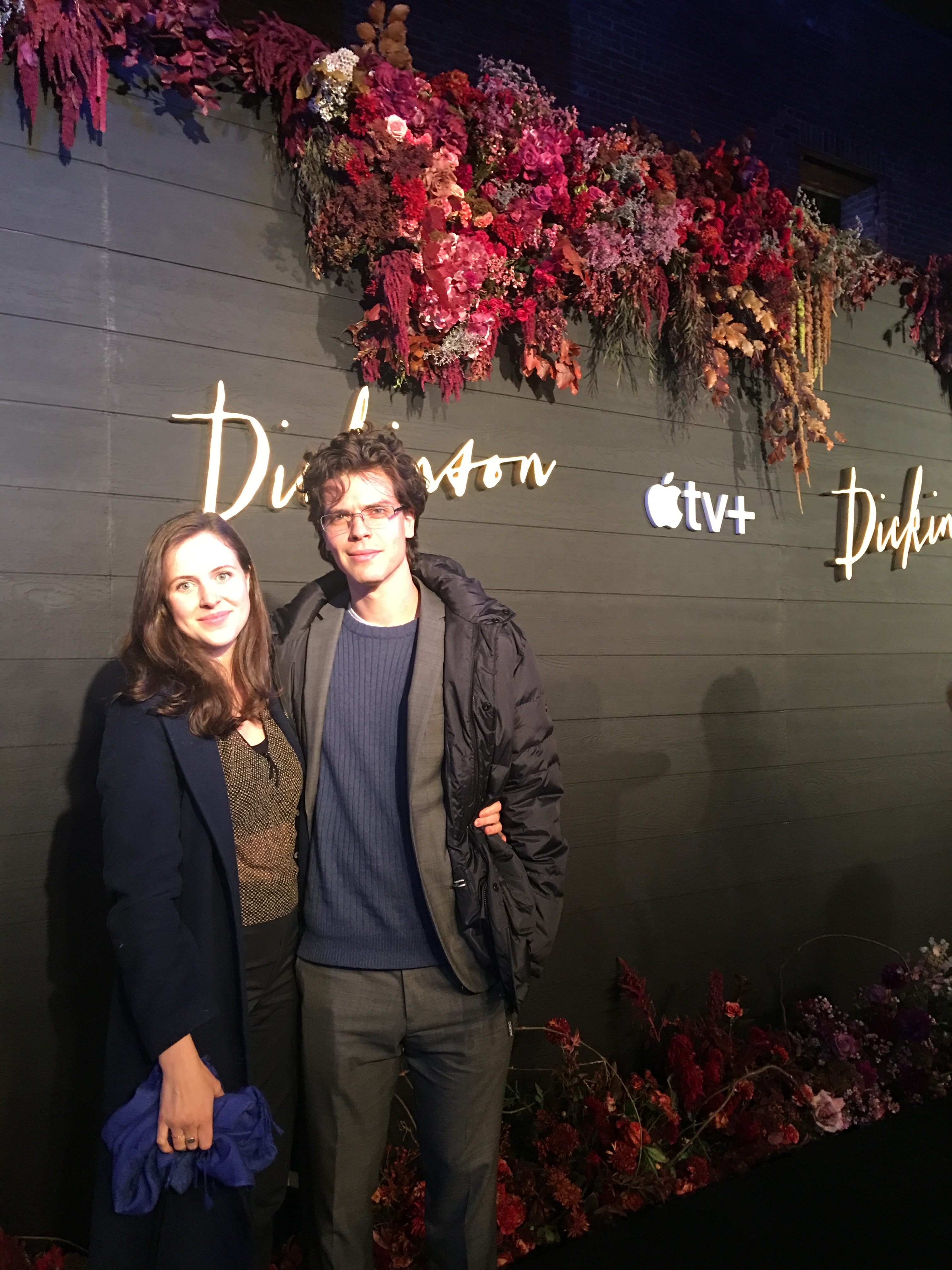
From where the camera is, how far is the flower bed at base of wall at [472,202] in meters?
2.38

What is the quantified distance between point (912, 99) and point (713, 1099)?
5616 mm

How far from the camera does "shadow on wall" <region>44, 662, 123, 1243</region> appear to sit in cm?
229

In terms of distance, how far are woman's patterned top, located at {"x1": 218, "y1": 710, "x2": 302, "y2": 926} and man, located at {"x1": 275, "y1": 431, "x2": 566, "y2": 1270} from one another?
0.08 metres

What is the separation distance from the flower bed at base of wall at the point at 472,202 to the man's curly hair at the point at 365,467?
585 mm

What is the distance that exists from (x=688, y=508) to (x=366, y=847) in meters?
1.96

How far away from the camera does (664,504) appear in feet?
10.7

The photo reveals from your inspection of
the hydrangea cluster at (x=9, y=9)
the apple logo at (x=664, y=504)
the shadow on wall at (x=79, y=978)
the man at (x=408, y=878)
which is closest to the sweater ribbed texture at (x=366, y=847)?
the man at (x=408, y=878)

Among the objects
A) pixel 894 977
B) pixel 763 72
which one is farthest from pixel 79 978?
pixel 763 72

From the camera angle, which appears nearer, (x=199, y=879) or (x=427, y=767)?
(x=199, y=879)

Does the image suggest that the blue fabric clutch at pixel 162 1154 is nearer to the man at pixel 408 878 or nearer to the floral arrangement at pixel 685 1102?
the man at pixel 408 878

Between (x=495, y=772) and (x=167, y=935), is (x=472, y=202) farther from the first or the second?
(x=167, y=935)

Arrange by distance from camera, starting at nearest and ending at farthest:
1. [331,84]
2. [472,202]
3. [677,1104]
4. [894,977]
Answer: [331,84] < [472,202] < [677,1104] < [894,977]

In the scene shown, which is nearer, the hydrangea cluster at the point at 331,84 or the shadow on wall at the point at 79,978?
the shadow on wall at the point at 79,978

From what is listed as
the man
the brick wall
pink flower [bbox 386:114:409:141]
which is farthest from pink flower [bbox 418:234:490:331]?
the brick wall
